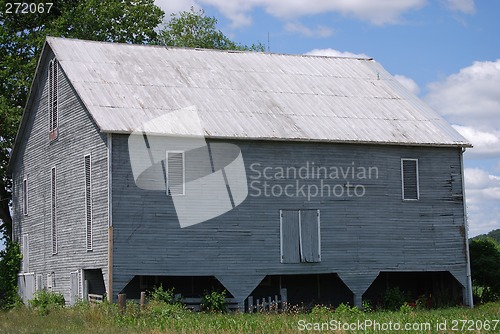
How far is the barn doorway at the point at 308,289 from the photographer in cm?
3219

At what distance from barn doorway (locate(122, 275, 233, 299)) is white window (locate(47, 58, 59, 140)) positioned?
6.68 m

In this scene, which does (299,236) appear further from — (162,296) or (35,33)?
(35,33)

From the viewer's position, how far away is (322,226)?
3055 cm

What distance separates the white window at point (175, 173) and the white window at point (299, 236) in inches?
145

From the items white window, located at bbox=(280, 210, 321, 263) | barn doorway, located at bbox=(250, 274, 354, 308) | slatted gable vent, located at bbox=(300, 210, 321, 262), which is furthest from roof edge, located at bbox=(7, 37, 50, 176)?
barn doorway, located at bbox=(250, 274, 354, 308)

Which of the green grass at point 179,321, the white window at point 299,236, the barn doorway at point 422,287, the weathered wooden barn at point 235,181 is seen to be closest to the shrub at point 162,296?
the weathered wooden barn at point 235,181

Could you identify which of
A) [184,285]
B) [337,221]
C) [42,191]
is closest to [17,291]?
[42,191]

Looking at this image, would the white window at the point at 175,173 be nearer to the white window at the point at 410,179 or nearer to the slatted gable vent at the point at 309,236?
the slatted gable vent at the point at 309,236

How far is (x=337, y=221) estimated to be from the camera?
101ft

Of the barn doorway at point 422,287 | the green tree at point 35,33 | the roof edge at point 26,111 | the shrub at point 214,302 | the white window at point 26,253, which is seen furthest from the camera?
the green tree at point 35,33

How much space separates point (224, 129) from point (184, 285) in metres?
5.65

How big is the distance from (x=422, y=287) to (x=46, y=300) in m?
14.0

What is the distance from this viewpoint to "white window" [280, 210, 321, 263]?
30.0m

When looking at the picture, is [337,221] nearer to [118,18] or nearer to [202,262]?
[202,262]
